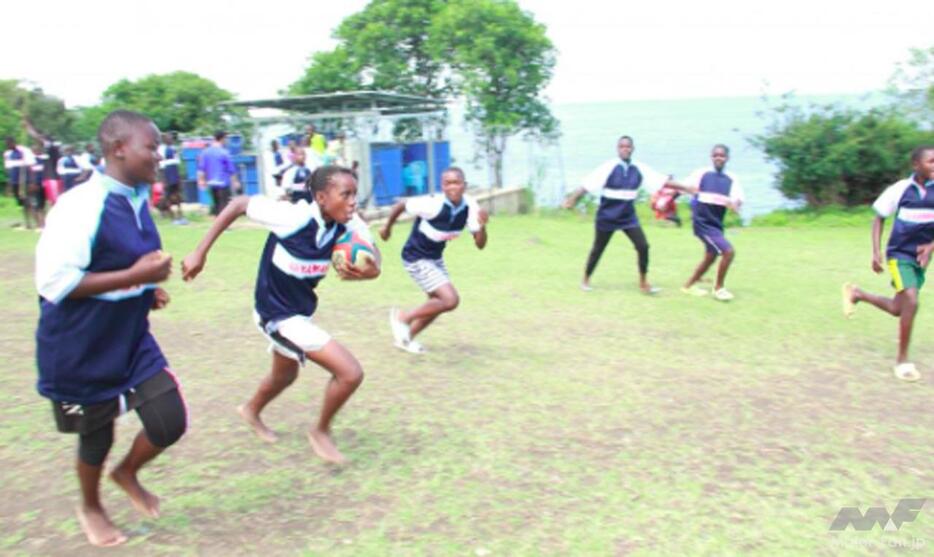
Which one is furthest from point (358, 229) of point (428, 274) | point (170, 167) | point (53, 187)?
point (53, 187)

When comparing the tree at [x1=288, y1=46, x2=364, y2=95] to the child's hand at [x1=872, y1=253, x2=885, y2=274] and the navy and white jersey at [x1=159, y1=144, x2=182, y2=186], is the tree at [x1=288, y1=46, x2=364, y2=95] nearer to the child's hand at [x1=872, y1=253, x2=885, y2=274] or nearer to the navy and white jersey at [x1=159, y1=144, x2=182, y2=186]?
the navy and white jersey at [x1=159, y1=144, x2=182, y2=186]

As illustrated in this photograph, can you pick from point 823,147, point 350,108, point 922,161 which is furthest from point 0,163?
point 922,161

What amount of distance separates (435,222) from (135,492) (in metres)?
3.63

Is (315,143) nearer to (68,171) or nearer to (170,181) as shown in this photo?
(170,181)

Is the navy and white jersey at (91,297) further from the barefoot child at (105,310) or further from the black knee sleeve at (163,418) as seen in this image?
the black knee sleeve at (163,418)

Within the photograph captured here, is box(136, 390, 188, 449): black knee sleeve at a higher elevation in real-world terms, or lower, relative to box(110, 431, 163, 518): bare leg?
higher

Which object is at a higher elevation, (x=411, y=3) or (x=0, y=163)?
(x=411, y=3)

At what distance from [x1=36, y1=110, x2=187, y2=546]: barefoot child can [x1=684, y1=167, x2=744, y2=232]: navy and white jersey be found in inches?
292

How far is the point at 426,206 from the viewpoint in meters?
6.87

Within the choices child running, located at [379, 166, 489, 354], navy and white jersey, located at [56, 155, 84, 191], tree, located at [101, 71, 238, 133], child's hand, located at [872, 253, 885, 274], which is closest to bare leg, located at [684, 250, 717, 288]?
child's hand, located at [872, 253, 885, 274]

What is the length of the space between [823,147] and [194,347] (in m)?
15.6

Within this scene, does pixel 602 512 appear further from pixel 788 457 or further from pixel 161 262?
pixel 161 262

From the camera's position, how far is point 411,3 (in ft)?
76.7

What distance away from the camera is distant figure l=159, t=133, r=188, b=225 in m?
15.9
